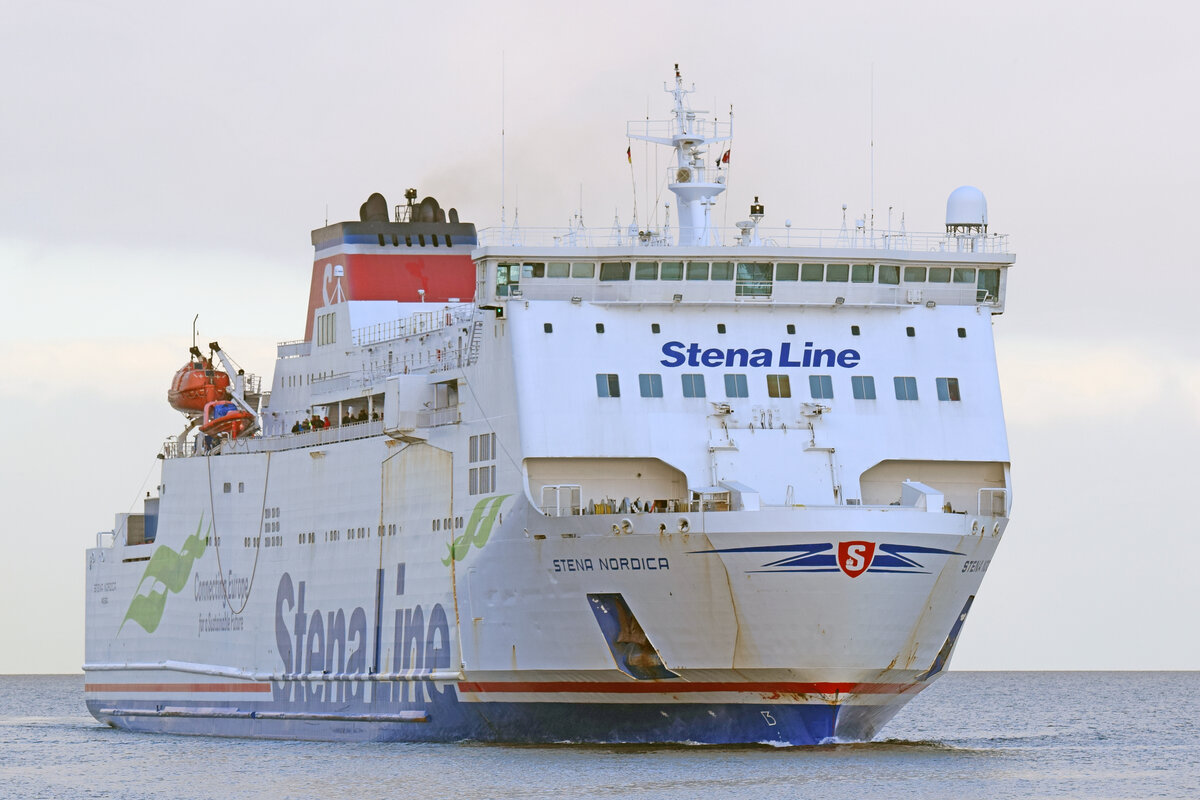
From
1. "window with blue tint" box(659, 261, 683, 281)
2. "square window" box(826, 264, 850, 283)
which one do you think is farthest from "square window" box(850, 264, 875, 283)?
"window with blue tint" box(659, 261, 683, 281)

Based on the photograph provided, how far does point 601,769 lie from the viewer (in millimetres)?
34469

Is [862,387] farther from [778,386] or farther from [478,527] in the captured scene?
[478,527]

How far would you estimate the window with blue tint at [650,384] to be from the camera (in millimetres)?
36656

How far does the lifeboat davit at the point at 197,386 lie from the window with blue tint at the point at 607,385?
55.2ft

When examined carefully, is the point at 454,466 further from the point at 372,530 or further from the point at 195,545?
the point at 195,545

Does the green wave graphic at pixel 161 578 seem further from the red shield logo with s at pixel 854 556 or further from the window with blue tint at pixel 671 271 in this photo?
the red shield logo with s at pixel 854 556

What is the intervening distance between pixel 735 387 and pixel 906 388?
9.68 ft

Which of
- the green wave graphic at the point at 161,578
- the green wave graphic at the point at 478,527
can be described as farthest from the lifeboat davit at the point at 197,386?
the green wave graphic at the point at 478,527

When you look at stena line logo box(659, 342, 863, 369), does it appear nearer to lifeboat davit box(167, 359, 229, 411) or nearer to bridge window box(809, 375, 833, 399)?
bridge window box(809, 375, 833, 399)

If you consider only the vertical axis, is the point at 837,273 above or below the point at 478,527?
above

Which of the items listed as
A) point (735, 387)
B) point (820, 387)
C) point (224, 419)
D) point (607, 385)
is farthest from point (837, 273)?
point (224, 419)

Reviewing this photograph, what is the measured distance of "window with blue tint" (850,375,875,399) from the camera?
1469 inches

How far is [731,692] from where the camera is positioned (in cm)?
3566

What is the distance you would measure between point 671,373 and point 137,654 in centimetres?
2040
